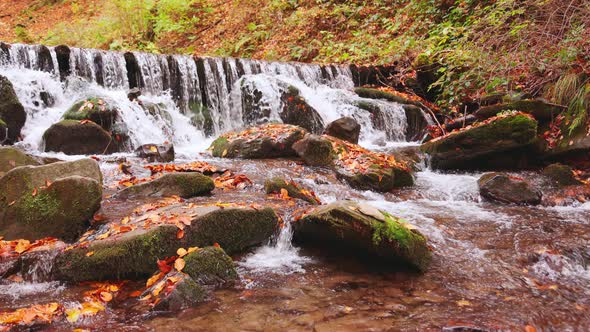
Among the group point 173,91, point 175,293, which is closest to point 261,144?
point 173,91

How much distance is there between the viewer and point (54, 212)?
161 inches

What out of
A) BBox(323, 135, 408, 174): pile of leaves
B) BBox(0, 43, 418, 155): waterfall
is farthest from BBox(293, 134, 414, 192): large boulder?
BBox(0, 43, 418, 155): waterfall

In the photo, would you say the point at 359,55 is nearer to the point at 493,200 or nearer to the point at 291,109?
the point at 291,109

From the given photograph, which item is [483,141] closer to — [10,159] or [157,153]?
[157,153]

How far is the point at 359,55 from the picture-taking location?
15.5 meters

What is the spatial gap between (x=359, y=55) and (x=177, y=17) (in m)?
10.7

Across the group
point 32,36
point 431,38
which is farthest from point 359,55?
point 32,36

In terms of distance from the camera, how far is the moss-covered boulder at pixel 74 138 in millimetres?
8047

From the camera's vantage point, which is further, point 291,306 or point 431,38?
point 431,38

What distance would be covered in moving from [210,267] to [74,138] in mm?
6085

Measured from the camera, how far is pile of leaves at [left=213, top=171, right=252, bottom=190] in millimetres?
6000

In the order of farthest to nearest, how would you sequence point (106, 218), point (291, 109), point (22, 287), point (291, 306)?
point (291, 109)
point (106, 218)
point (22, 287)
point (291, 306)

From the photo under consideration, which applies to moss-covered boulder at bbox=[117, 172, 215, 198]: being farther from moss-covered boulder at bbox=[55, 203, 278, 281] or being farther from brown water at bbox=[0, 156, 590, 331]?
moss-covered boulder at bbox=[55, 203, 278, 281]

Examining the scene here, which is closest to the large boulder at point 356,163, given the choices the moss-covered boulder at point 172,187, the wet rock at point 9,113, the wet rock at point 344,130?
the wet rock at point 344,130
